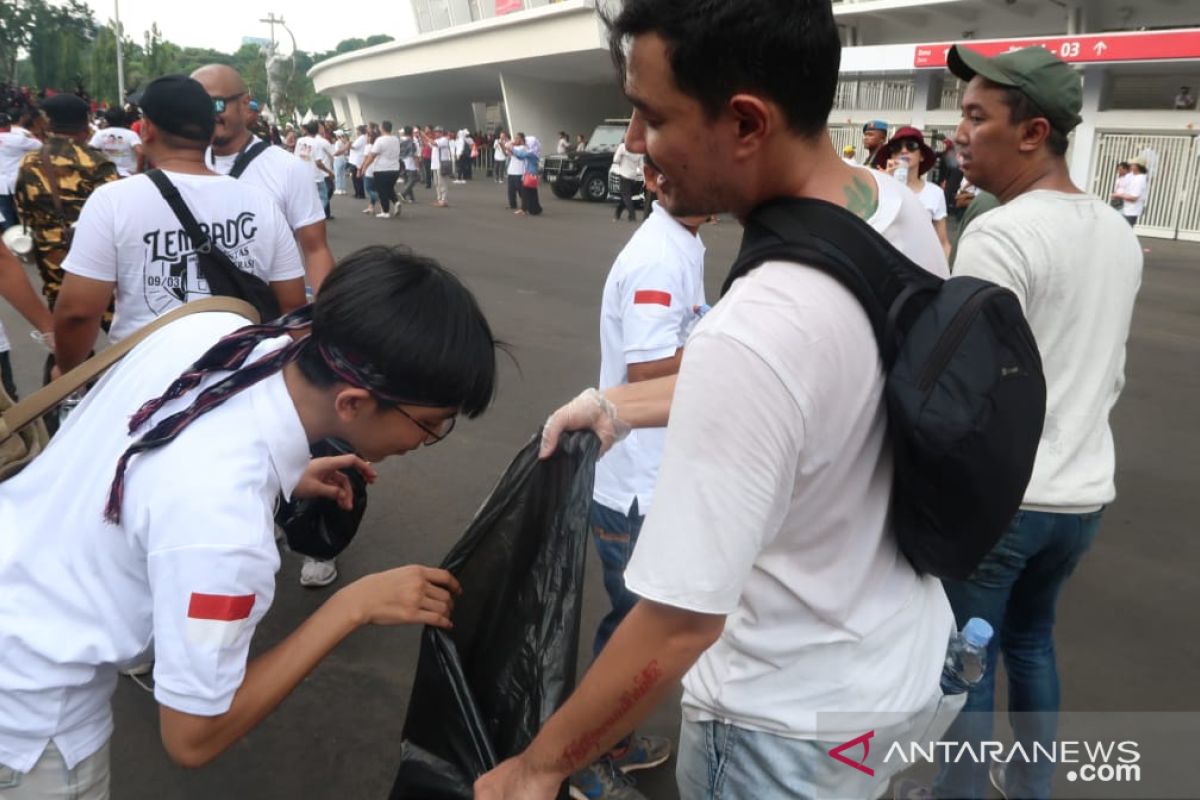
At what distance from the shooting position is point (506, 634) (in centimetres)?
171

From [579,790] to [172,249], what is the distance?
2294mm

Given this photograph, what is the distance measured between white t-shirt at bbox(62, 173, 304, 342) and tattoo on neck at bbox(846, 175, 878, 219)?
257 centimetres

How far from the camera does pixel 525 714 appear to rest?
1.62 metres

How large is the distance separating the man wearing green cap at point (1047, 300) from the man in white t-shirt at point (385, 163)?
14519mm

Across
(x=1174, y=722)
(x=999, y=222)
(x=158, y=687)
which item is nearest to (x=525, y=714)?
(x=158, y=687)

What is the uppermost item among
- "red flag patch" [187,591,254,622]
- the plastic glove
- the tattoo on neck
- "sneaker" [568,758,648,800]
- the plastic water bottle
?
the tattoo on neck

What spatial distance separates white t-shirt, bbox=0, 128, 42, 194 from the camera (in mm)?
9852

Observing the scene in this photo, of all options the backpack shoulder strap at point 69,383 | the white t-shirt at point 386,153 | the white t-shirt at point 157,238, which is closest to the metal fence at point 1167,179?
the white t-shirt at point 386,153

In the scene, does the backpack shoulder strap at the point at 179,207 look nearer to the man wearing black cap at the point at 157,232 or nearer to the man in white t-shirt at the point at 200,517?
the man wearing black cap at the point at 157,232

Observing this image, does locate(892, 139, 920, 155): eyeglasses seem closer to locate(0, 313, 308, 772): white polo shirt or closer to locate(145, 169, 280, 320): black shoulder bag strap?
locate(145, 169, 280, 320): black shoulder bag strap

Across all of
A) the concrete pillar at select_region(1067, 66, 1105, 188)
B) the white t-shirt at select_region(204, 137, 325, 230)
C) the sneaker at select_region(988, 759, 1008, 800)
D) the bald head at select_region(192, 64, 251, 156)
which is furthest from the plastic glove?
the concrete pillar at select_region(1067, 66, 1105, 188)

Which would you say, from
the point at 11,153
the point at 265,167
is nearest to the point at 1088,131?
the point at 11,153

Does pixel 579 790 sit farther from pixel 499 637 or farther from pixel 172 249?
pixel 172 249

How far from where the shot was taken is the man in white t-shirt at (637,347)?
104 inches
